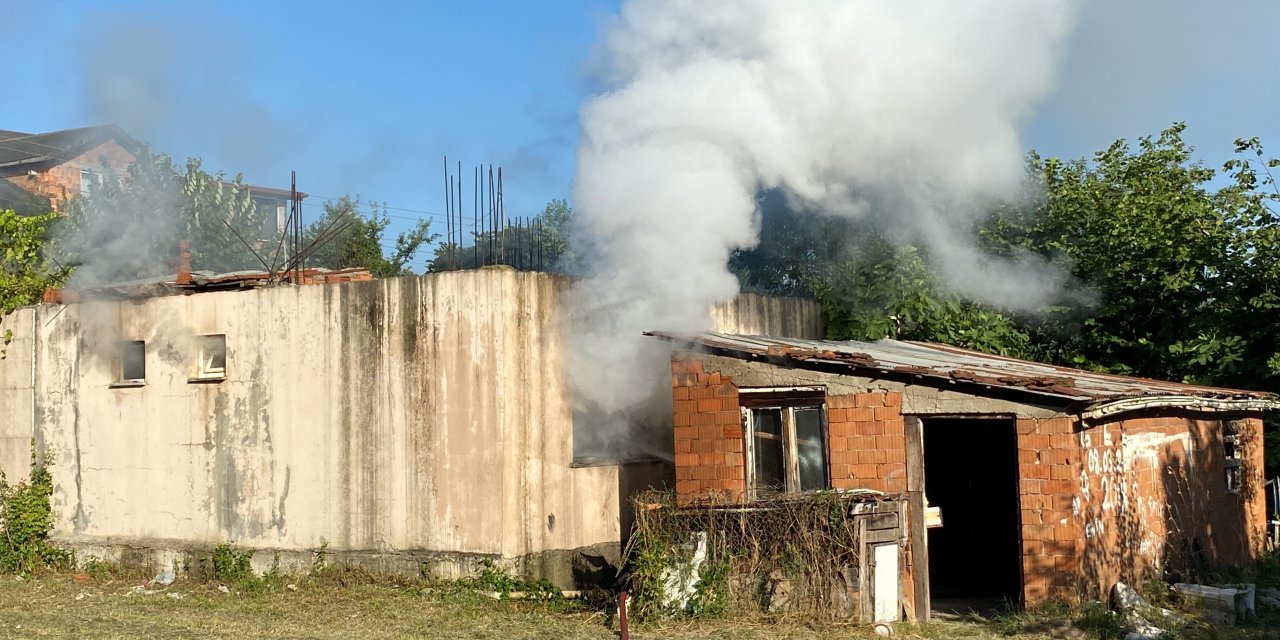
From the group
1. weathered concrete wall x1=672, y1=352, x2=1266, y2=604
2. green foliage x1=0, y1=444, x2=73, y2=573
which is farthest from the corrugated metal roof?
green foliage x1=0, y1=444, x2=73, y2=573

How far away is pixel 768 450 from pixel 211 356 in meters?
7.82

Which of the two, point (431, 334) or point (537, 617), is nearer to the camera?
point (537, 617)

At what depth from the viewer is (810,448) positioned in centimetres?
1262

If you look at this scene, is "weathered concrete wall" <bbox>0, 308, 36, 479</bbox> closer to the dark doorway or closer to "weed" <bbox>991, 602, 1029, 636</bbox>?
the dark doorway

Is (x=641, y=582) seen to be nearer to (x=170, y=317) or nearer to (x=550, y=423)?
(x=550, y=423)

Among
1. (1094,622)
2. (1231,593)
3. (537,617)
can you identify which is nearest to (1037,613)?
(1094,622)

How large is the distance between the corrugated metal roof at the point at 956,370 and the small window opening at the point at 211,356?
6408 millimetres

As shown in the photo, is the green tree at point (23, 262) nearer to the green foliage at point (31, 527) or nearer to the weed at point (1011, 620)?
the green foliage at point (31, 527)

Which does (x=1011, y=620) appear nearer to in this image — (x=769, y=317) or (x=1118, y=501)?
(x=1118, y=501)

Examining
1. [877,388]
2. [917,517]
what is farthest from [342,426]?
[917,517]

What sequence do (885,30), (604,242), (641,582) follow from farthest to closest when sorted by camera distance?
1. (604,242)
2. (885,30)
3. (641,582)

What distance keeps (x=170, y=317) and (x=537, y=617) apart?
7.18 metres

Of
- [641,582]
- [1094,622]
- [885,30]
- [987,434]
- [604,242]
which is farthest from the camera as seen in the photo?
[987,434]

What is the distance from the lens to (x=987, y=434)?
52.3 feet
